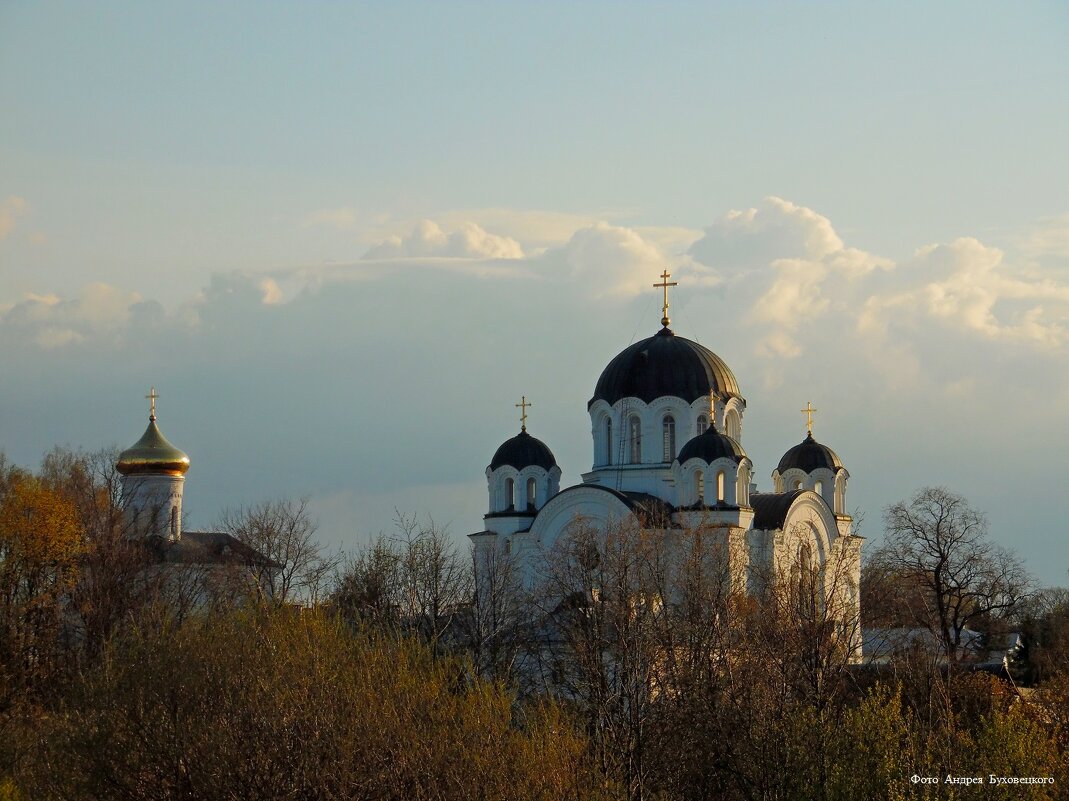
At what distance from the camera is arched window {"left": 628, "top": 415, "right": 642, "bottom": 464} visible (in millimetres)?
41438

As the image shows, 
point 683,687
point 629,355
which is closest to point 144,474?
point 629,355

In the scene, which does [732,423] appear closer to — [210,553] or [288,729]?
[210,553]

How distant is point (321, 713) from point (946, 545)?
114ft

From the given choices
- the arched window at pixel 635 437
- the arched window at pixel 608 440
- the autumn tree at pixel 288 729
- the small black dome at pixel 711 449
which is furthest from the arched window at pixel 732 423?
the autumn tree at pixel 288 729

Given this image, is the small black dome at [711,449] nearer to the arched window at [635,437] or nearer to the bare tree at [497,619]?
the arched window at [635,437]

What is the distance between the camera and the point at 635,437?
4159 cm

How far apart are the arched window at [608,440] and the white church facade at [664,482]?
1.0 inches

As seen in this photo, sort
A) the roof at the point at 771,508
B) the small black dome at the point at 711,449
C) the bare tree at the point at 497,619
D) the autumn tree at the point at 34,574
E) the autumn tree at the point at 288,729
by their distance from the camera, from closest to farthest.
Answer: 1. the autumn tree at the point at 288,729
2. the bare tree at the point at 497,619
3. the autumn tree at the point at 34,574
4. the small black dome at the point at 711,449
5. the roof at the point at 771,508

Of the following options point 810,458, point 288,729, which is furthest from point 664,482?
point 288,729

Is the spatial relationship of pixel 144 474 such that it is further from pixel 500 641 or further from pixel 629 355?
pixel 500 641

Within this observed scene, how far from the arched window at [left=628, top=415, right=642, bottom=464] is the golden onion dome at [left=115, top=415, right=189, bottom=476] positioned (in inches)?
660

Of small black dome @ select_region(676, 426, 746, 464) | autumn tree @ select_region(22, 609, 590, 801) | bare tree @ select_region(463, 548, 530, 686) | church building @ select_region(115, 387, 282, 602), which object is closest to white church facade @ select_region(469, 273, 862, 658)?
small black dome @ select_region(676, 426, 746, 464)

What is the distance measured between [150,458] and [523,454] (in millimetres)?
14212

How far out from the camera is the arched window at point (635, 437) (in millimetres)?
41438
